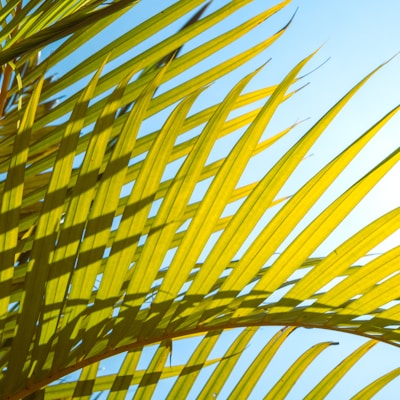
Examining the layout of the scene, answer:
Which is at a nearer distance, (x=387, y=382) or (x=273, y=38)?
(x=387, y=382)

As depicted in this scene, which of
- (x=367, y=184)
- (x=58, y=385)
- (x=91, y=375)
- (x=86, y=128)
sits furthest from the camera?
(x=86, y=128)

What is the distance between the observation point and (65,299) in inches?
29.1

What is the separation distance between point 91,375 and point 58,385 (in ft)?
0.45

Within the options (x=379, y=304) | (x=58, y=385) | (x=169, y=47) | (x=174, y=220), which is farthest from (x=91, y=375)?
(x=169, y=47)

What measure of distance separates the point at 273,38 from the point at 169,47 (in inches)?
6.9

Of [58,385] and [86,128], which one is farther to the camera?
[86,128]

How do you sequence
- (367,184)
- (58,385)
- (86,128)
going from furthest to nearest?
(86,128), (58,385), (367,184)

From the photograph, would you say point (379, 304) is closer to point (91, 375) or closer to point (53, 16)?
point (91, 375)

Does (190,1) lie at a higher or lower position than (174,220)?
higher

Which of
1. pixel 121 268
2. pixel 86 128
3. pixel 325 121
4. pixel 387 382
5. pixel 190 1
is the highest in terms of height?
pixel 190 1

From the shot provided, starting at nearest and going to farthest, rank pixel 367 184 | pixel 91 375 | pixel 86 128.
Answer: pixel 367 184, pixel 91 375, pixel 86 128

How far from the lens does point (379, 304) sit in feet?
2.27

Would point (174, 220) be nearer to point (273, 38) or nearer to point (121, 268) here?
point (121, 268)

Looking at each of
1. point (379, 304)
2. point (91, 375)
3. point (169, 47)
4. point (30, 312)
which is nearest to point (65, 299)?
point (30, 312)
